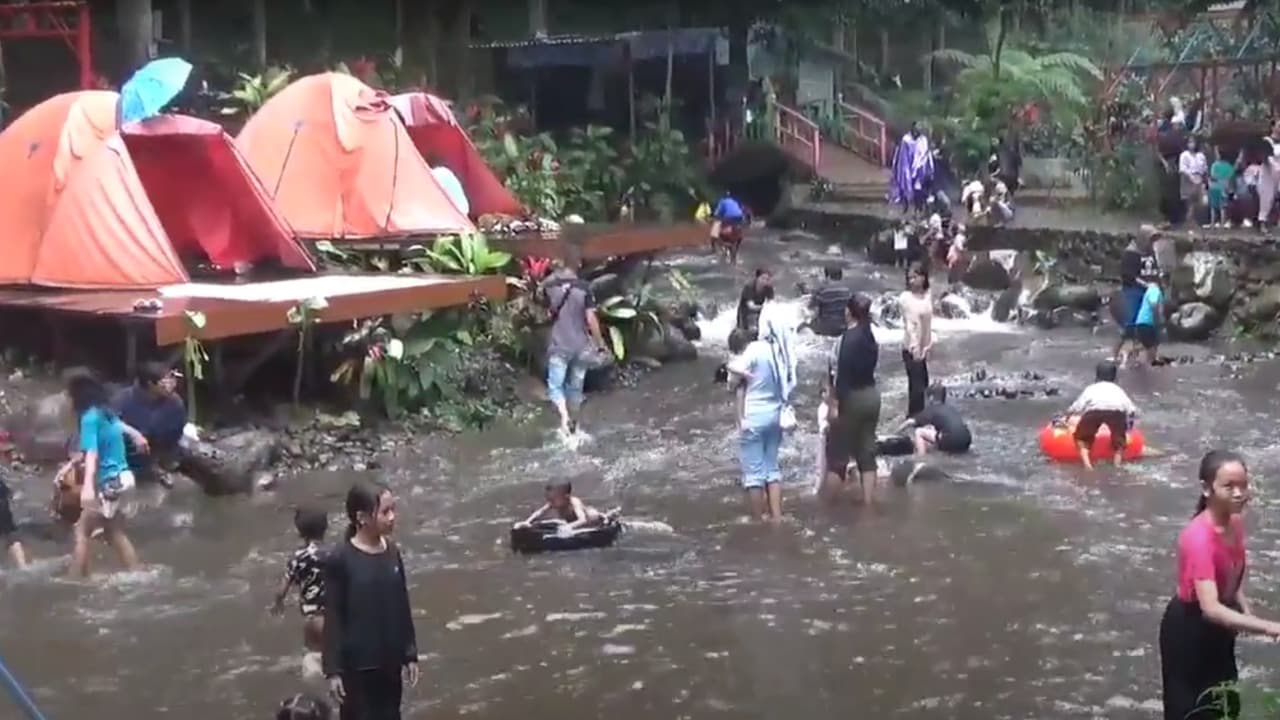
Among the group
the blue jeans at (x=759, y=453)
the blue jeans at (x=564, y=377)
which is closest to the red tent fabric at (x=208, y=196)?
the blue jeans at (x=564, y=377)

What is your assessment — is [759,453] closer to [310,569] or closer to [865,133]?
[310,569]

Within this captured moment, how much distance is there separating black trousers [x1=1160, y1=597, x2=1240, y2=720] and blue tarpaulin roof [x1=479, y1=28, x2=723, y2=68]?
24.7 meters

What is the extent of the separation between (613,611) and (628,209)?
18.8m

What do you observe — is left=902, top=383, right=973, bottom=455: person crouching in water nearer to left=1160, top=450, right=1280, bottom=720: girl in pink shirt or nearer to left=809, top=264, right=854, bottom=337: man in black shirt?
left=809, top=264, right=854, bottom=337: man in black shirt

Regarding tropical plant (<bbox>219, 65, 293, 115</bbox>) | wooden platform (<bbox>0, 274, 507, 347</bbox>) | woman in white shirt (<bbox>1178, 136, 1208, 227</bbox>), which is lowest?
wooden platform (<bbox>0, 274, 507, 347</bbox>)

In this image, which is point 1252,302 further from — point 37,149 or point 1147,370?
point 37,149

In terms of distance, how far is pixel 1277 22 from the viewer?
26.1m

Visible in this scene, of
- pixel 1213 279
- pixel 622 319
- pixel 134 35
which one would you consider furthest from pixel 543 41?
pixel 1213 279

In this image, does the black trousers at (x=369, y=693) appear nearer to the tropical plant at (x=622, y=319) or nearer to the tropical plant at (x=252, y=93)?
the tropical plant at (x=622, y=319)

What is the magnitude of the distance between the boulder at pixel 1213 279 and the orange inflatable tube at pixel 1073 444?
25.7 feet

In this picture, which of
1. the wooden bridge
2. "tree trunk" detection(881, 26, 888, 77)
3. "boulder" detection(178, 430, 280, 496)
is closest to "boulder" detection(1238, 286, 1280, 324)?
the wooden bridge

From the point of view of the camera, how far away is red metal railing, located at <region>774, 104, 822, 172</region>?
109 feet

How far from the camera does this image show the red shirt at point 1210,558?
18.3 ft

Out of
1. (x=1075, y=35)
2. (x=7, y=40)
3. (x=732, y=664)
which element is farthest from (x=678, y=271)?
(x=1075, y=35)
